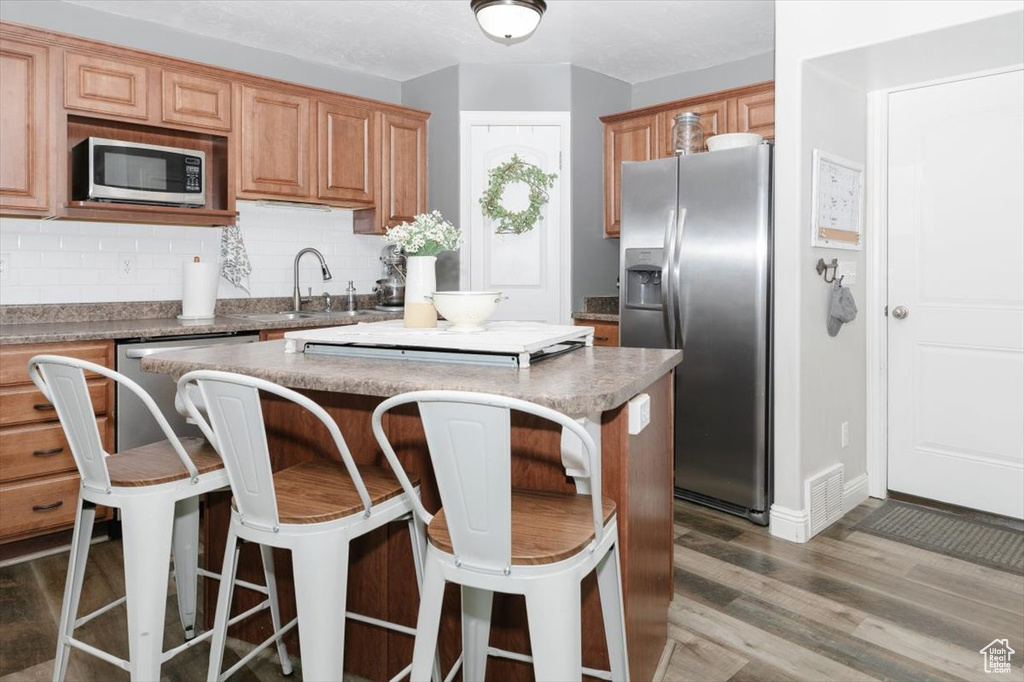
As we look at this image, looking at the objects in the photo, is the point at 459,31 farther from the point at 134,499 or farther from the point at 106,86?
the point at 134,499

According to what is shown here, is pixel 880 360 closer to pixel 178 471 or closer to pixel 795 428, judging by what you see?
pixel 795 428

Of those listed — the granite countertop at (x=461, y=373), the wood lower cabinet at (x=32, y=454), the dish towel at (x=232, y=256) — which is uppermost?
the dish towel at (x=232, y=256)

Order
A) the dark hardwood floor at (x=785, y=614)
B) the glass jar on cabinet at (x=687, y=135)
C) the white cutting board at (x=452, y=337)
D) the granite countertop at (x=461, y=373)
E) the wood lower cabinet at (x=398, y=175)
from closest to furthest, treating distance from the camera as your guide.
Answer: the granite countertop at (x=461, y=373)
the white cutting board at (x=452, y=337)
the dark hardwood floor at (x=785, y=614)
the glass jar on cabinet at (x=687, y=135)
the wood lower cabinet at (x=398, y=175)

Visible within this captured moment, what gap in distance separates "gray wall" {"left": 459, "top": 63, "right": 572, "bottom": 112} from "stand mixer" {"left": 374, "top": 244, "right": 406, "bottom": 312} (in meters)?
1.06

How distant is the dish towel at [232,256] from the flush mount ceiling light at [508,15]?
2.19m

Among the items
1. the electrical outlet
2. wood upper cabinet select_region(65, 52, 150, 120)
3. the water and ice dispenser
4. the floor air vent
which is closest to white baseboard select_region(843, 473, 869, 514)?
the floor air vent

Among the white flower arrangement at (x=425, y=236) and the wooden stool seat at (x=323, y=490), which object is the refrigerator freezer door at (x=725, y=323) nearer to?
the white flower arrangement at (x=425, y=236)

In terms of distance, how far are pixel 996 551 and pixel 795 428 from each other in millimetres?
899

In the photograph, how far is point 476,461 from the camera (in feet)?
4.06

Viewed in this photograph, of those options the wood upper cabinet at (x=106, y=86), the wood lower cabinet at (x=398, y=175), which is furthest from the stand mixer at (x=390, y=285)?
the wood upper cabinet at (x=106, y=86)

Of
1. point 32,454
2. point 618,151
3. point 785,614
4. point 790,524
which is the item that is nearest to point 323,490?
point 785,614

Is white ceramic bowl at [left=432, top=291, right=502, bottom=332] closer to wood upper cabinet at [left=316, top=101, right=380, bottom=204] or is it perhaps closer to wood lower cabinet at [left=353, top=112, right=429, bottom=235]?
wood upper cabinet at [left=316, top=101, right=380, bottom=204]

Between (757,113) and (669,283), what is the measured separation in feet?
4.17

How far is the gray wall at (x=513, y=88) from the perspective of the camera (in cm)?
445
